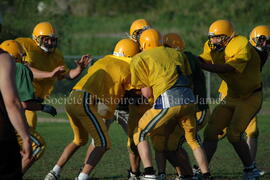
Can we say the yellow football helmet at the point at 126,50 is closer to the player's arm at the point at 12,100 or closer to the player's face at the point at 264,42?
the player's face at the point at 264,42

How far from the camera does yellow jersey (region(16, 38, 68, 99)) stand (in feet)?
29.2

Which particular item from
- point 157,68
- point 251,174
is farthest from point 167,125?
point 251,174

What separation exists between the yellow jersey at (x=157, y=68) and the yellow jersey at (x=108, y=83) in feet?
1.01

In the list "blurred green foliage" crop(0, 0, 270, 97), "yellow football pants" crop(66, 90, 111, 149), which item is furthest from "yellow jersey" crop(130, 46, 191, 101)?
"blurred green foliage" crop(0, 0, 270, 97)

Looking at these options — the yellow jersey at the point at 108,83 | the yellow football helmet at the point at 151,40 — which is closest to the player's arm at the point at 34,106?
the yellow jersey at the point at 108,83

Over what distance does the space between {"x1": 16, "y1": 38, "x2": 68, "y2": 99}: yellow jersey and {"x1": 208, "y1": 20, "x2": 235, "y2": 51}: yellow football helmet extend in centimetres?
214

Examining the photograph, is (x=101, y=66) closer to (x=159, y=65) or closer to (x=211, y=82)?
(x=159, y=65)

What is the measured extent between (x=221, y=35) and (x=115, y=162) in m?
2.69

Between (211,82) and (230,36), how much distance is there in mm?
10944

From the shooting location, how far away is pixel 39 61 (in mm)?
8984

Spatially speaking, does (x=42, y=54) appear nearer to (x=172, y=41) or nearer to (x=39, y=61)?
(x=39, y=61)

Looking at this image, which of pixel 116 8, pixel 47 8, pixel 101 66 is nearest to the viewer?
pixel 101 66

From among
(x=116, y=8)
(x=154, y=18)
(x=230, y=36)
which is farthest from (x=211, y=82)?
(x=116, y=8)

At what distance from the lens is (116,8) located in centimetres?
3806
